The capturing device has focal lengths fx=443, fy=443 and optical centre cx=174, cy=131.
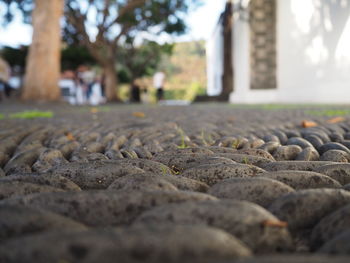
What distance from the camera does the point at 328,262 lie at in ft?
2.41

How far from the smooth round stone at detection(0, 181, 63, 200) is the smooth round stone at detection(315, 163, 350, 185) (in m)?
0.97

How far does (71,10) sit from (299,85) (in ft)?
36.6

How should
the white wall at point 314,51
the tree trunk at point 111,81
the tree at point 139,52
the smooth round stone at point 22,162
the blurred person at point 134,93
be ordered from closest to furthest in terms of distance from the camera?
1. the smooth round stone at point 22,162
2. the white wall at point 314,51
3. the tree trunk at point 111,81
4. the tree at point 139,52
5. the blurred person at point 134,93

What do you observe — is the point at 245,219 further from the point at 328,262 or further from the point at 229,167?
the point at 229,167

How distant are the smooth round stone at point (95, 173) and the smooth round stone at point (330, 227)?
77cm

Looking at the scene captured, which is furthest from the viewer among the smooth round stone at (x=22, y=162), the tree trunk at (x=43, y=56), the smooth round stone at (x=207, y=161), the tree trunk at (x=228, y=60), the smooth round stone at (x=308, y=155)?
the tree trunk at (x=228, y=60)

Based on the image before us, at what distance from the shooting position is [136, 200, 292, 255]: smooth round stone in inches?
38.3

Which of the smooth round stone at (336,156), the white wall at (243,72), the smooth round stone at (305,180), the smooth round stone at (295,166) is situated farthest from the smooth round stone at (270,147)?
the white wall at (243,72)

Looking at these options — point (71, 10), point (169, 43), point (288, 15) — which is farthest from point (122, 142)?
point (169, 43)

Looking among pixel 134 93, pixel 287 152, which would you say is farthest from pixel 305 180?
pixel 134 93

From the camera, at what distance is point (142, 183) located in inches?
56.0

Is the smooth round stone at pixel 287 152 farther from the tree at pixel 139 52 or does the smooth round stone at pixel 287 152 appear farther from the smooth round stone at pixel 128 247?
the tree at pixel 139 52

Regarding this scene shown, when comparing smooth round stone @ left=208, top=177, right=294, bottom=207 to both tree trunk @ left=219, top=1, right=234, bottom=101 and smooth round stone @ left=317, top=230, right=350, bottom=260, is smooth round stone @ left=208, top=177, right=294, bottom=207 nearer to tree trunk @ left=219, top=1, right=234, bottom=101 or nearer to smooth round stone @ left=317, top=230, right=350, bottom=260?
smooth round stone @ left=317, top=230, right=350, bottom=260

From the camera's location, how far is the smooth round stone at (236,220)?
3.19 feet
